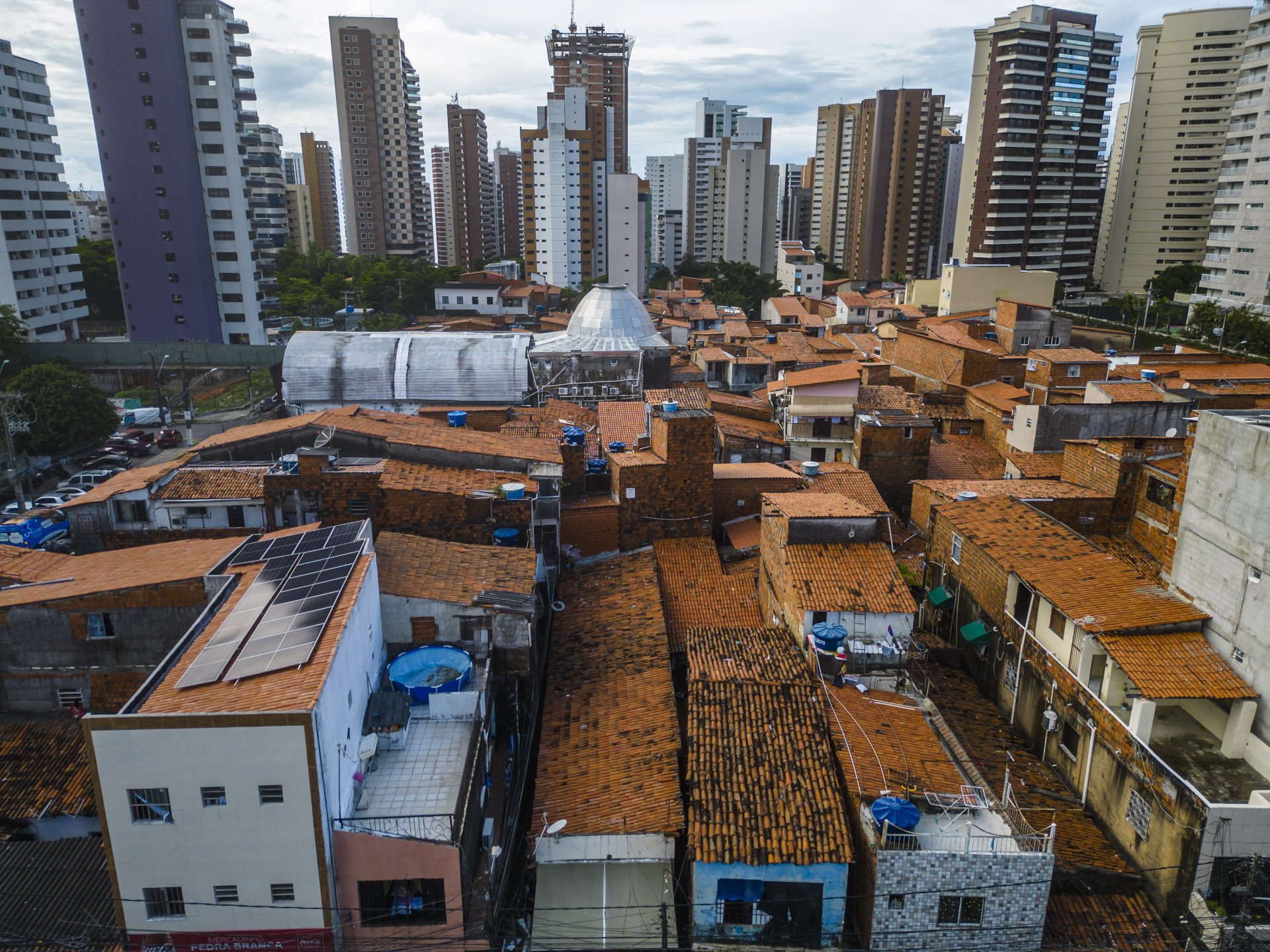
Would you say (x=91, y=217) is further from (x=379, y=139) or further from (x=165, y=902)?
(x=165, y=902)

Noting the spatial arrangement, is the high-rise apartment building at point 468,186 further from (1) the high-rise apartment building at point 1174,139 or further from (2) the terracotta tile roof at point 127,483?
(2) the terracotta tile roof at point 127,483

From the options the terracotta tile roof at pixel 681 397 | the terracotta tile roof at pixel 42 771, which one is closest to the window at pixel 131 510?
the terracotta tile roof at pixel 42 771

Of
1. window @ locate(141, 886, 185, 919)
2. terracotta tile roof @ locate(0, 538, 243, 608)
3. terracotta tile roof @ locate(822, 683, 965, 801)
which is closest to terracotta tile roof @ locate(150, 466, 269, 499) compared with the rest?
terracotta tile roof @ locate(0, 538, 243, 608)

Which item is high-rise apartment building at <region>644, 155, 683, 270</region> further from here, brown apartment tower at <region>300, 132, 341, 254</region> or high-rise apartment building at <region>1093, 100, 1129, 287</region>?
high-rise apartment building at <region>1093, 100, 1129, 287</region>

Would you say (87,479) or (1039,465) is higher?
(1039,465)

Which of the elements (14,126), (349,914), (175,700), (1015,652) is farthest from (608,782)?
(14,126)

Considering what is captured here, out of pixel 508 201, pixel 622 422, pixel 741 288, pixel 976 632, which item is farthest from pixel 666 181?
pixel 976 632

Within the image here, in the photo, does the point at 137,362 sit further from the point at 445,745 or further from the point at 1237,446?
the point at 1237,446
